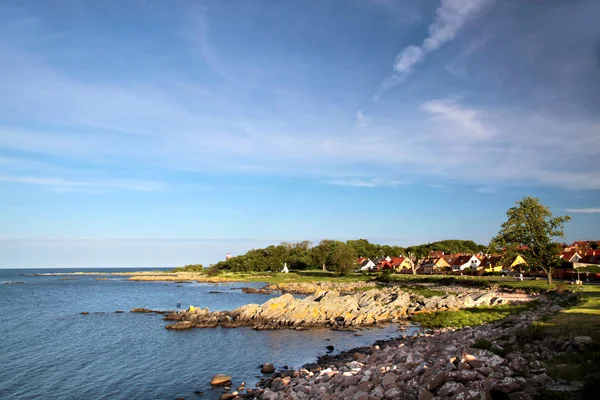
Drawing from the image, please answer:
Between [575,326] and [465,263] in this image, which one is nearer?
[575,326]

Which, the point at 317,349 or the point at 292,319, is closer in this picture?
the point at 317,349

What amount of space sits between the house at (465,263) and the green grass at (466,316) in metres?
75.7

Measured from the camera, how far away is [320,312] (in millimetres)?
47625

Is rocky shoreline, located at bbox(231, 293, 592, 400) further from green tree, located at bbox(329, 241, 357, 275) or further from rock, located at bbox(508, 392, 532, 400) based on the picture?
green tree, located at bbox(329, 241, 357, 275)

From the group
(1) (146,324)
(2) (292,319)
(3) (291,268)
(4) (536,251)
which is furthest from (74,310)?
(3) (291,268)

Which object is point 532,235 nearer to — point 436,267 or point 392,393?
point 392,393

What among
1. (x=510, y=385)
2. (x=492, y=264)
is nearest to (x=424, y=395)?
(x=510, y=385)

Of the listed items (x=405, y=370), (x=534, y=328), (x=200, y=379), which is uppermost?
(x=534, y=328)

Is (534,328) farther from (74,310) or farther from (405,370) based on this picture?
(74,310)

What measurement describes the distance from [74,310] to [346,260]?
240 feet

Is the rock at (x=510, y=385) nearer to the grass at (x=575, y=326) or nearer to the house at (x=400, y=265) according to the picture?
the grass at (x=575, y=326)

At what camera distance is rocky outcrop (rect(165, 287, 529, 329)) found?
149ft

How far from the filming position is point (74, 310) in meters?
63.3

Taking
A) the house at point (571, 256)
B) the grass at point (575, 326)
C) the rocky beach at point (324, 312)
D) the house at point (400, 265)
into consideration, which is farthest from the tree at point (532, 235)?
the house at point (400, 265)
